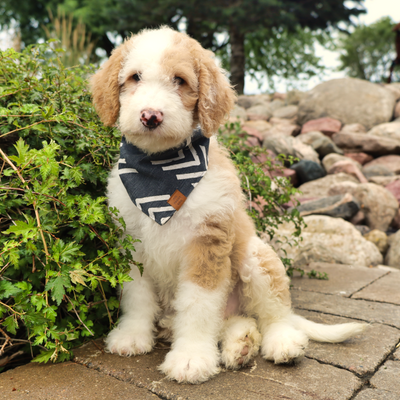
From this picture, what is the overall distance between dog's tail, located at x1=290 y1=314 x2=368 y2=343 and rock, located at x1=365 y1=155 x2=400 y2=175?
8.31m

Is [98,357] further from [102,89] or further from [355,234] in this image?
[355,234]

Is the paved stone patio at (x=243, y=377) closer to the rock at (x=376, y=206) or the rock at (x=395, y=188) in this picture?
the rock at (x=376, y=206)

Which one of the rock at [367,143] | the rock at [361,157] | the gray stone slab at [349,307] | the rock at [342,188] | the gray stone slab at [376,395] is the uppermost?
the rock at [367,143]

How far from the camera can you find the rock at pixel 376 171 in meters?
9.55

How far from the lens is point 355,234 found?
581 centimetres

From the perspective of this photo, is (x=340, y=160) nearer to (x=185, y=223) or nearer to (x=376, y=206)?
(x=376, y=206)

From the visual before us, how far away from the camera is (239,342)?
2.46 metres

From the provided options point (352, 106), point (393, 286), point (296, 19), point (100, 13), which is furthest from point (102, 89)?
point (100, 13)

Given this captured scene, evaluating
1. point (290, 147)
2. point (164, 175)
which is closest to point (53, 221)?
point (164, 175)

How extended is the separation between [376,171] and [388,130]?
2.38m

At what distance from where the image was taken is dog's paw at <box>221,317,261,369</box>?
2.39m

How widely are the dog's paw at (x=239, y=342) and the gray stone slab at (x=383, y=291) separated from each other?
1696 millimetres

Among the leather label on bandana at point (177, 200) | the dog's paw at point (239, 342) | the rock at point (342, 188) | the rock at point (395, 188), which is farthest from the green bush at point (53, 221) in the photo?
the rock at point (395, 188)

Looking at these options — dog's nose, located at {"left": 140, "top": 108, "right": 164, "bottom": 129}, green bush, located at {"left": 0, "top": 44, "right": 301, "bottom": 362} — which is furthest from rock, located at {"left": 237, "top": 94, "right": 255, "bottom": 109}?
dog's nose, located at {"left": 140, "top": 108, "right": 164, "bottom": 129}
